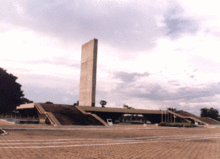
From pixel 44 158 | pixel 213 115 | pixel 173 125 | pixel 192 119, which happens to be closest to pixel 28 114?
pixel 173 125

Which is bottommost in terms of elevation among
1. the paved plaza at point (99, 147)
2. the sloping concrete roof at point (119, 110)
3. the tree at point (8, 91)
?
the paved plaza at point (99, 147)

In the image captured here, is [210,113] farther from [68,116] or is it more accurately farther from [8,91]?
[8,91]

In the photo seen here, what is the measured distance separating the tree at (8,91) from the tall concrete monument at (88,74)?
845 inches

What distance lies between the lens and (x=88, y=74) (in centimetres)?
5081

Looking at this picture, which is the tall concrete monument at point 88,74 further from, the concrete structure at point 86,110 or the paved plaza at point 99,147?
the paved plaza at point 99,147

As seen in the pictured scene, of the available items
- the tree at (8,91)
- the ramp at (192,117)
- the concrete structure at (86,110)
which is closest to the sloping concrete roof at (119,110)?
the concrete structure at (86,110)

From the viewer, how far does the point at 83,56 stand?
53.9 metres

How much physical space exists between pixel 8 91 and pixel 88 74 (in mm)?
24460

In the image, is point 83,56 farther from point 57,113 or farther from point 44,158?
point 44,158

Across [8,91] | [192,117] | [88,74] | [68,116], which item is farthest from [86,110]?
[192,117]

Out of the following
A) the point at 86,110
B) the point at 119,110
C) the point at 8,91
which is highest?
the point at 8,91

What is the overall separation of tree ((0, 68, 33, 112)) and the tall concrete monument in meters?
21.5

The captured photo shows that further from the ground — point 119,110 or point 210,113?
point 119,110

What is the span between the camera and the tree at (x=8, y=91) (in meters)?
27.9
